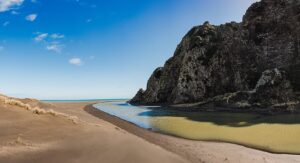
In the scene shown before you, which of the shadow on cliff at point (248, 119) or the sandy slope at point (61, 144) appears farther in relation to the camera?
the shadow on cliff at point (248, 119)

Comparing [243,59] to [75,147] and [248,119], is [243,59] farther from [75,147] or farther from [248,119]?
[75,147]

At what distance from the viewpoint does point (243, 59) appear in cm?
7356

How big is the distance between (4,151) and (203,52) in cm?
7844

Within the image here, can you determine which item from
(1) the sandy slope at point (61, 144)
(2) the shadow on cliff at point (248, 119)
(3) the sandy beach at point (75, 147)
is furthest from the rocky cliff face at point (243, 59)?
(1) the sandy slope at point (61, 144)

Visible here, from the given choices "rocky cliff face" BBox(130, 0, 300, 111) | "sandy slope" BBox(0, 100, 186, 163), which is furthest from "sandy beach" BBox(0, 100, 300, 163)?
"rocky cliff face" BBox(130, 0, 300, 111)

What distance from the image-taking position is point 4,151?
1052 cm

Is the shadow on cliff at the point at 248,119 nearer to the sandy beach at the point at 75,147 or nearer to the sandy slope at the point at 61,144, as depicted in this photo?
the sandy beach at the point at 75,147

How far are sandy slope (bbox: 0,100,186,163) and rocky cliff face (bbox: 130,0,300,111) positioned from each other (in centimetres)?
4126

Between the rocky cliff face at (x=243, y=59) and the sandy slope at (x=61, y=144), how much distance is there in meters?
41.3

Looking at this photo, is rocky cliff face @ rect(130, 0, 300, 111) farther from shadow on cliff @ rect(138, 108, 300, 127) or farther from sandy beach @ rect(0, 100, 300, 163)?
sandy beach @ rect(0, 100, 300, 163)

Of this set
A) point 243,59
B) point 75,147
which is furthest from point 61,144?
point 243,59

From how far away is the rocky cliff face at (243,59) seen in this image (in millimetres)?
57013

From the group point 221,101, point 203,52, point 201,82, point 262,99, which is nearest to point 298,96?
point 262,99

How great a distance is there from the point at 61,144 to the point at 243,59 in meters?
66.6
